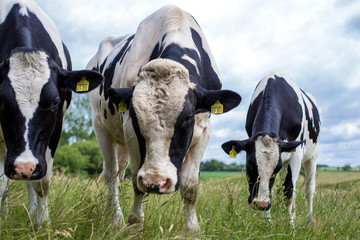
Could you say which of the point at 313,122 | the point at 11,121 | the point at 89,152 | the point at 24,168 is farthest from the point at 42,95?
the point at 89,152

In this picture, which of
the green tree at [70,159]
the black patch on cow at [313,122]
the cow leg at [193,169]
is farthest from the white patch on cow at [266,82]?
the green tree at [70,159]

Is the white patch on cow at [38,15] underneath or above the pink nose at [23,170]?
above

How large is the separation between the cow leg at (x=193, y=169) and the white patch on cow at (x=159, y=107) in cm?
69

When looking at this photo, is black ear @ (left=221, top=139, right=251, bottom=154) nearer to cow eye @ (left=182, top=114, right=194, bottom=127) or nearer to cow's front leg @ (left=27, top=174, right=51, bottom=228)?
cow eye @ (left=182, top=114, right=194, bottom=127)

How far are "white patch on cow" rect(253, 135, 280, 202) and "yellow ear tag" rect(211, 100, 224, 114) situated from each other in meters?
2.27

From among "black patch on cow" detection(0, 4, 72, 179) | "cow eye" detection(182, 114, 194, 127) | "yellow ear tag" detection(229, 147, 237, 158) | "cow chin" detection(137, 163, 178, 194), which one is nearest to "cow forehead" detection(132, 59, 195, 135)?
"cow eye" detection(182, 114, 194, 127)

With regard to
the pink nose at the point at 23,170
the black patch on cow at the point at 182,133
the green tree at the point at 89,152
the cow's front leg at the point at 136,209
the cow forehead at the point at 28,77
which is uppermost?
the green tree at the point at 89,152

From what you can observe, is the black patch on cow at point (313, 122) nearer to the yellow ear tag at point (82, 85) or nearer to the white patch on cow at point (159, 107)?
the white patch on cow at point (159, 107)

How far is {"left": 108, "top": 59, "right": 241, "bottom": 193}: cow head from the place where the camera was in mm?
3619

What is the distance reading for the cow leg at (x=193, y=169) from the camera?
4609mm

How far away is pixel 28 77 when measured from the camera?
4.00 meters

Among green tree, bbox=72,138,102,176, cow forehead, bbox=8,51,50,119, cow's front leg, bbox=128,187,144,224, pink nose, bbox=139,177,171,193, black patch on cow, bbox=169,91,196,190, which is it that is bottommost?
cow's front leg, bbox=128,187,144,224

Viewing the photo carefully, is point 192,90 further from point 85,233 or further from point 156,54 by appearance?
point 85,233

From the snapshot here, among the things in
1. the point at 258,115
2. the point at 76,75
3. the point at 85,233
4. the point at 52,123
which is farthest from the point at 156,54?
the point at 258,115
